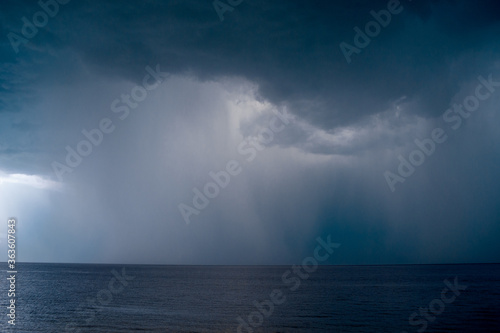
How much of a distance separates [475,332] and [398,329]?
7.00m

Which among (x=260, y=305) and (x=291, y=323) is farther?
(x=260, y=305)

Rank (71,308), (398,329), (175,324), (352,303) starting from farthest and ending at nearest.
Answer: (352,303) < (71,308) < (175,324) < (398,329)

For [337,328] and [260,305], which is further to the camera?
[260,305]

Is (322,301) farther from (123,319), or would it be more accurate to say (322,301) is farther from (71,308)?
(71,308)

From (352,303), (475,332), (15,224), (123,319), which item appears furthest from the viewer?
(352,303)

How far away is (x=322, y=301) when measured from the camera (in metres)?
62.8

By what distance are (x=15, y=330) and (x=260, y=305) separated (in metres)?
32.7

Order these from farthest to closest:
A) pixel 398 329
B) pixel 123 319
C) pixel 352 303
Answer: pixel 352 303 < pixel 123 319 < pixel 398 329

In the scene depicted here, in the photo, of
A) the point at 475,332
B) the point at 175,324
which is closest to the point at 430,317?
the point at 475,332

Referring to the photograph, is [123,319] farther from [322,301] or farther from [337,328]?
[322,301]

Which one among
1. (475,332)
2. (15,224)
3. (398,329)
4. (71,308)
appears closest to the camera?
(15,224)

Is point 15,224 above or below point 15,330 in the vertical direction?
above

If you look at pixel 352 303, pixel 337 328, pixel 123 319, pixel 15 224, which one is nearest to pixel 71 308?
pixel 123 319

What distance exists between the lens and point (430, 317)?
4519 centimetres
